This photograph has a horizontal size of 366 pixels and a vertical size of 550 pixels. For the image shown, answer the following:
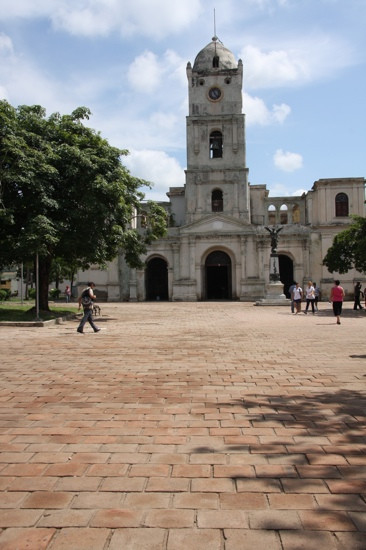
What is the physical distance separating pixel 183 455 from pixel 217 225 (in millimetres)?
35706

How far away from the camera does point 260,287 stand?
38.3m

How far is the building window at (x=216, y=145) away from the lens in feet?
134

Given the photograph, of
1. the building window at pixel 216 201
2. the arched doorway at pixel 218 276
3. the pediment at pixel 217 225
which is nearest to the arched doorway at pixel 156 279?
the arched doorway at pixel 218 276

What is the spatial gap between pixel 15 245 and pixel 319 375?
519 inches

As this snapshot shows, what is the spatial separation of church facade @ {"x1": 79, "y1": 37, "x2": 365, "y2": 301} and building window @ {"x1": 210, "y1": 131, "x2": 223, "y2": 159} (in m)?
0.08

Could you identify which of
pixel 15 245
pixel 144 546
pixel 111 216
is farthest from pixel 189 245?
pixel 144 546

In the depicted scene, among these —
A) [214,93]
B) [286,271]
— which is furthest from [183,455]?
[214,93]

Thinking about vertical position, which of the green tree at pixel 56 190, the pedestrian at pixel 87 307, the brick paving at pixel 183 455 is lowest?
the brick paving at pixel 183 455

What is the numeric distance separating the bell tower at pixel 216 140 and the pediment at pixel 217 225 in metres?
0.76

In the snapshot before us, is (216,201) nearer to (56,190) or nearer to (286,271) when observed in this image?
(286,271)

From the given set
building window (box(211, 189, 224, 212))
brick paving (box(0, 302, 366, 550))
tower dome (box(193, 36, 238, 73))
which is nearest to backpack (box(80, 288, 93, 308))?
brick paving (box(0, 302, 366, 550))

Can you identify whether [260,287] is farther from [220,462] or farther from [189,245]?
[220,462]

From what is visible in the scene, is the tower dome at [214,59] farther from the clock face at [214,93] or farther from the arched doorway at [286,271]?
the arched doorway at [286,271]

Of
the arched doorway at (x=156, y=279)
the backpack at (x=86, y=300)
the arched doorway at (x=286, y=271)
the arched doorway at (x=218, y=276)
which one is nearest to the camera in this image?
the backpack at (x=86, y=300)
